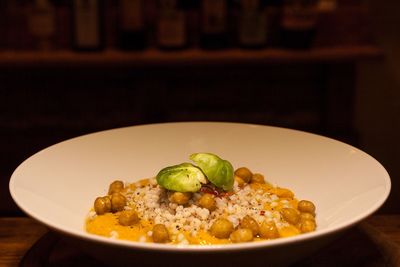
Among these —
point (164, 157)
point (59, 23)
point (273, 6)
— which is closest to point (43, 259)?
point (164, 157)

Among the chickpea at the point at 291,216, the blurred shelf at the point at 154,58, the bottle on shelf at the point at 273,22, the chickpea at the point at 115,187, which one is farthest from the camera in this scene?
the bottle on shelf at the point at 273,22

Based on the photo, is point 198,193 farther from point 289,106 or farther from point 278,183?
point 289,106

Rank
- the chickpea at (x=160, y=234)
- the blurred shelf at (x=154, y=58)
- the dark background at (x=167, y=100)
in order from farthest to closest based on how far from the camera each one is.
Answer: the dark background at (x=167, y=100) → the blurred shelf at (x=154, y=58) → the chickpea at (x=160, y=234)

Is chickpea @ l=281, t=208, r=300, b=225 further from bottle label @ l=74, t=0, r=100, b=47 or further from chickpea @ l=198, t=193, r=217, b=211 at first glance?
bottle label @ l=74, t=0, r=100, b=47

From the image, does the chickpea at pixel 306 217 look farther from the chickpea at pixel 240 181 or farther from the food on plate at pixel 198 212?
the chickpea at pixel 240 181

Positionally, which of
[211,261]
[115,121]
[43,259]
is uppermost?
[211,261]

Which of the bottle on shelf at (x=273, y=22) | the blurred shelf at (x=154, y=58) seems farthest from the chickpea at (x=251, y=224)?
the bottle on shelf at (x=273, y=22)

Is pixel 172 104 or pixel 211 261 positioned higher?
pixel 211 261
